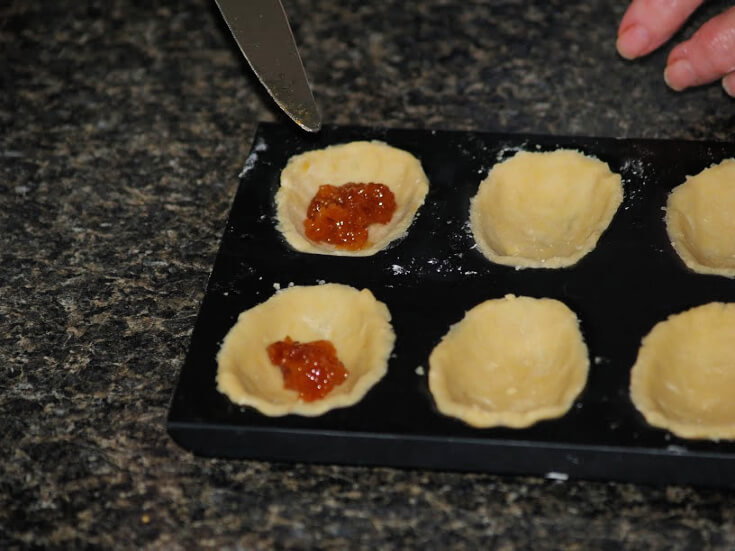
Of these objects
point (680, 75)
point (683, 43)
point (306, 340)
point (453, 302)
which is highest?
point (683, 43)

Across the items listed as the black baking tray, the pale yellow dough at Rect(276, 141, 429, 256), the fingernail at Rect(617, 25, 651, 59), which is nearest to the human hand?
the fingernail at Rect(617, 25, 651, 59)

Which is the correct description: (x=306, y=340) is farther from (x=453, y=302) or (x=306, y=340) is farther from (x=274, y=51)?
(x=274, y=51)

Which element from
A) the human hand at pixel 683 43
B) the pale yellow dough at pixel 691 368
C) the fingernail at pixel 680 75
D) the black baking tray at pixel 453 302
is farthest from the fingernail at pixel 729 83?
the pale yellow dough at pixel 691 368

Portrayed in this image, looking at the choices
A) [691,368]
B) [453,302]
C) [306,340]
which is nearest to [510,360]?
[453,302]

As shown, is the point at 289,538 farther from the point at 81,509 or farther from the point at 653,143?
the point at 653,143

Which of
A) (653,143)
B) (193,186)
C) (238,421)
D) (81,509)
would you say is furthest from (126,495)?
(653,143)

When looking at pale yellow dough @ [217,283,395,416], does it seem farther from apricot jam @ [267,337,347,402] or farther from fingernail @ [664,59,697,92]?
fingernail @ [664,59,697,92]

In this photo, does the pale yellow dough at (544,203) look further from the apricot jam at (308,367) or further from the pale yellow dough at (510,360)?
the apricot jam at (308,367)
